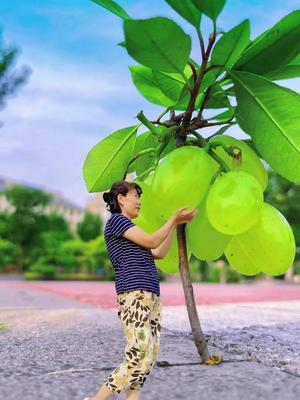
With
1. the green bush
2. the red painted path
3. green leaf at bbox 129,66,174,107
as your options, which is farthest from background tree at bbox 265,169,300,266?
green leaf at bbox 129,66,174,107

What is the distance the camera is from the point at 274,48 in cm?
197

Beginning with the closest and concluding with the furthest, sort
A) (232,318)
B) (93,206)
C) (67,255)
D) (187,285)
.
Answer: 1. (187,285)
2. (232,318)
3. (67,255)
4. (93,206)

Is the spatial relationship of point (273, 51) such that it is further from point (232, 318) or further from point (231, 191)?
point (232, 318)

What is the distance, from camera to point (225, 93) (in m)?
2.16

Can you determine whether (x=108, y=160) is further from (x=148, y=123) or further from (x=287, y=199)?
(x=287, y=199)

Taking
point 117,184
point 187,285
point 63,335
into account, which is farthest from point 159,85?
point 63,335

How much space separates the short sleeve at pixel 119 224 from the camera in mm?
2055

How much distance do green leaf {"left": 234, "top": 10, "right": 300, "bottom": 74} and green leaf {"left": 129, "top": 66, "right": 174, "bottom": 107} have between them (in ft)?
1.43

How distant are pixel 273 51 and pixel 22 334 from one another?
2.80m

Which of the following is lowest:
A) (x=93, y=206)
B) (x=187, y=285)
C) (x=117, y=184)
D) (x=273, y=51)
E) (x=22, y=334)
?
(x=22, y=334)

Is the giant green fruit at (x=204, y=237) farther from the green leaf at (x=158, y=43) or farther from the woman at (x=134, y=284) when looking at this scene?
the green leaf at (x=158, y=43)

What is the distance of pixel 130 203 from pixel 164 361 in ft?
3.38

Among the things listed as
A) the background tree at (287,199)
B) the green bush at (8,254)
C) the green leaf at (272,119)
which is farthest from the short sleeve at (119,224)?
the green bush at (8,254)

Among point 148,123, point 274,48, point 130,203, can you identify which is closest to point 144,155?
point 148,123
